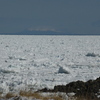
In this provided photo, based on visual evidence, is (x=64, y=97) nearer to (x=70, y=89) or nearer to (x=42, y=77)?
(x=70, y=89)

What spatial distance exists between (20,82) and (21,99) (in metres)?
4.32

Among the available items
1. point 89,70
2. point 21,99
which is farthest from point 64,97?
point 89,70

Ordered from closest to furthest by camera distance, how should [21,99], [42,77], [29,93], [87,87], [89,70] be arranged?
[21,99] < [29,93] < [87,87] < [42,77] < [89,70]

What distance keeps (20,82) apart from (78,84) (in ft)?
6.88

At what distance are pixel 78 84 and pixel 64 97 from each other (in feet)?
7.13

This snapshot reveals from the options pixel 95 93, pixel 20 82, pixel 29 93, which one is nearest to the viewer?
pixel 29 93

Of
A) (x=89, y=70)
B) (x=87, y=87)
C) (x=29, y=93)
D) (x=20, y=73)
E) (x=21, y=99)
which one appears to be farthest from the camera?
(x=89, y=70)

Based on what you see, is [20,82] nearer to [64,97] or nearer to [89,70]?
[64,97]

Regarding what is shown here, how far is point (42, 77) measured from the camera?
11.8 meters

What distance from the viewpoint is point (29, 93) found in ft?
21.8

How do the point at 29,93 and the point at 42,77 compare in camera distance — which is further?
the point at 42,77

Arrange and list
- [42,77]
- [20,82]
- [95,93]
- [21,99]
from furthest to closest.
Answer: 1. [42,77]
2. [20,82]
3. [95,93]
4. [21,99]

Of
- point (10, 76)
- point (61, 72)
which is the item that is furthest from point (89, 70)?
point (10, 76)

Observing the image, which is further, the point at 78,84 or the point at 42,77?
the point at 42,77
